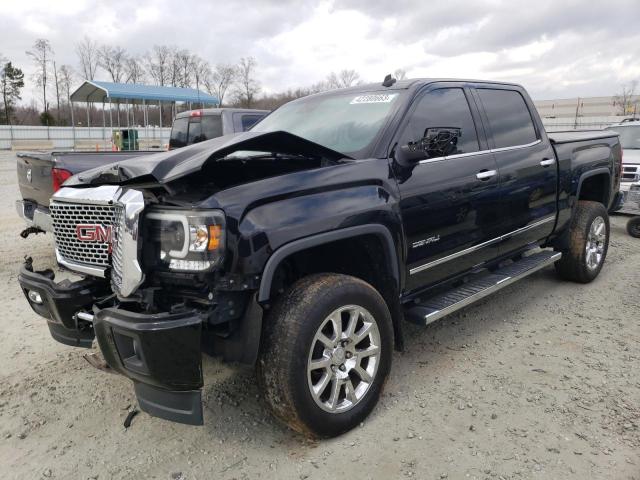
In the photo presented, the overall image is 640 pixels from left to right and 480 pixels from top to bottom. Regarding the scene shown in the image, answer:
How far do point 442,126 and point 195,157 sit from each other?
76.0 inches

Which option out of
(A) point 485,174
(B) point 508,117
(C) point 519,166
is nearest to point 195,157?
(A) point 485,174

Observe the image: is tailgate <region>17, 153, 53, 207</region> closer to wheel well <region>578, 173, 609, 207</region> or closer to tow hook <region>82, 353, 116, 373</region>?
tow hook <region>82, 353, 116, 373</region>

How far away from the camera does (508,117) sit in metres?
4.46

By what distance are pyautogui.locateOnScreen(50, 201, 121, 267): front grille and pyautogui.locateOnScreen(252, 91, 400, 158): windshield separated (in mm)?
1356

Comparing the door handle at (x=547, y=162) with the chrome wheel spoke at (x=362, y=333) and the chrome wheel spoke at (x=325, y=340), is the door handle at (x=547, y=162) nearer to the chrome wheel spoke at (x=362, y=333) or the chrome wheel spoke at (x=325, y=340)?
the chrome wheel spoke at (x=362, y=333)

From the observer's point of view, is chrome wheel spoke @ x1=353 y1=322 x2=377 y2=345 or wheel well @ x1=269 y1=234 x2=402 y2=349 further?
wheel well @ x1=269 y1=234 x2=402 y2=349

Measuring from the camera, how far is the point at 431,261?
3482mm

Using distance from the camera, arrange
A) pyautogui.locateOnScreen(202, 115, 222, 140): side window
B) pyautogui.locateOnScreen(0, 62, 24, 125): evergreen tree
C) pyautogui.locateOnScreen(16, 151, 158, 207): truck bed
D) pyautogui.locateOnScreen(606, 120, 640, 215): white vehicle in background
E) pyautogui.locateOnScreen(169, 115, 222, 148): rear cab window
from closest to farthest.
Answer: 1. pyautogui.locateOnScreen(16, 151, 158, 207): truck bed
2. pyautogui.locateOnScreen(606, 120, 640, 215): white vehicle in background
3. pyautogui.locateOnScreen(202, 115, 222, 140): side window
4. pyautogui.locateOnScreen(169, 115, 222, 148): rear cab window
5. pyautogui.locateOnScreen(0, 62, 24, 125): evergreen tree

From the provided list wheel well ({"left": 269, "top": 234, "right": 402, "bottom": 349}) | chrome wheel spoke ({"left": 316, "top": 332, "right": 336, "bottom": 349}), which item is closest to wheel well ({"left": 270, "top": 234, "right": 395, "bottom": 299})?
wheel well ({"left": 269, "top": 234, "right": 402, "bottom": 349})

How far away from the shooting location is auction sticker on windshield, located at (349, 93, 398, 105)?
3598 mm

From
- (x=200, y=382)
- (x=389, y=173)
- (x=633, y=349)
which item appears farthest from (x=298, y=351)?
(x=633, y=349)

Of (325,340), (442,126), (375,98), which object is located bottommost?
(325,340)

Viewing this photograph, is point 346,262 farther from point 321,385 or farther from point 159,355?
point 159,355

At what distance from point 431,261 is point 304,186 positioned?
48.3 inches
